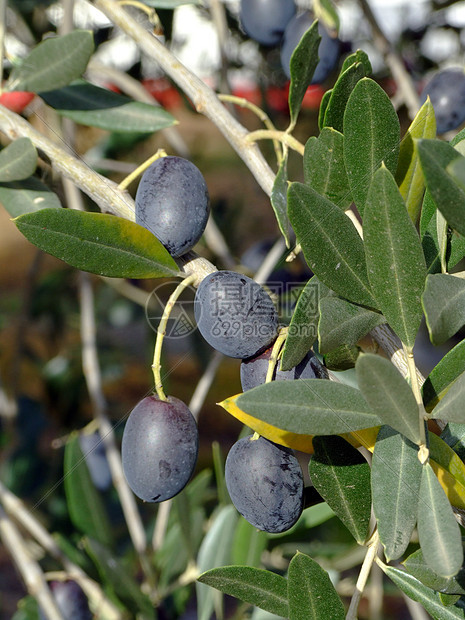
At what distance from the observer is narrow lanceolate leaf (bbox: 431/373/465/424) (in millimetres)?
407

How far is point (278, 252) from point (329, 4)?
1.34 feet

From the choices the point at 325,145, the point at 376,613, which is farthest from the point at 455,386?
the point at 376,613

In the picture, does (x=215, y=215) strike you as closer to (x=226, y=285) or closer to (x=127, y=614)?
(x=127, y=614)

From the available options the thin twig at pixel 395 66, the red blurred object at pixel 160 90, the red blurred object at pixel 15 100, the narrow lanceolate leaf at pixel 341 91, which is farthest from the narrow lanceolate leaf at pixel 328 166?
the red blurred object at pixel 160 90

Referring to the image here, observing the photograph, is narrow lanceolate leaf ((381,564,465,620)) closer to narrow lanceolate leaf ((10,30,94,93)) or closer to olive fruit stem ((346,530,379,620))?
olive fruit stem ((346,530,379,620))

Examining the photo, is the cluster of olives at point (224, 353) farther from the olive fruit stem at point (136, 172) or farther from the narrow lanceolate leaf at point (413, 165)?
the narrow lanceolate leaf at point (413, 165)

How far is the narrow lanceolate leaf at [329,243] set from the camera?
43cm

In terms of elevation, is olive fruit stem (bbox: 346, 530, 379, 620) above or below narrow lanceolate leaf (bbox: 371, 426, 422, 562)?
below

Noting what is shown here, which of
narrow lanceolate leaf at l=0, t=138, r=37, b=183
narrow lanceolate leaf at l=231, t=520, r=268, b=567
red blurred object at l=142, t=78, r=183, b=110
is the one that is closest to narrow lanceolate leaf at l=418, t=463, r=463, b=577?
narrow lanceolate leaf at l=0, t=138, r=37, b=183

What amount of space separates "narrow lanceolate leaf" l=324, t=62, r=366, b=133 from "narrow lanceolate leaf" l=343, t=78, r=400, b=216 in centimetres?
7

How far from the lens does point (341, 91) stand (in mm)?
547

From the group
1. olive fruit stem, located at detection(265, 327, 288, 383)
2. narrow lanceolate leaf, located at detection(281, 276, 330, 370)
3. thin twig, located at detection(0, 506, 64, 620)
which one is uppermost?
narrow lanceolate leaf, located at detection(281, 276, 330, 370)

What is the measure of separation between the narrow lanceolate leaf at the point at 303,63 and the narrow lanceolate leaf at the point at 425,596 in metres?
0.47

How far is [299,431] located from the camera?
1.36 feet
